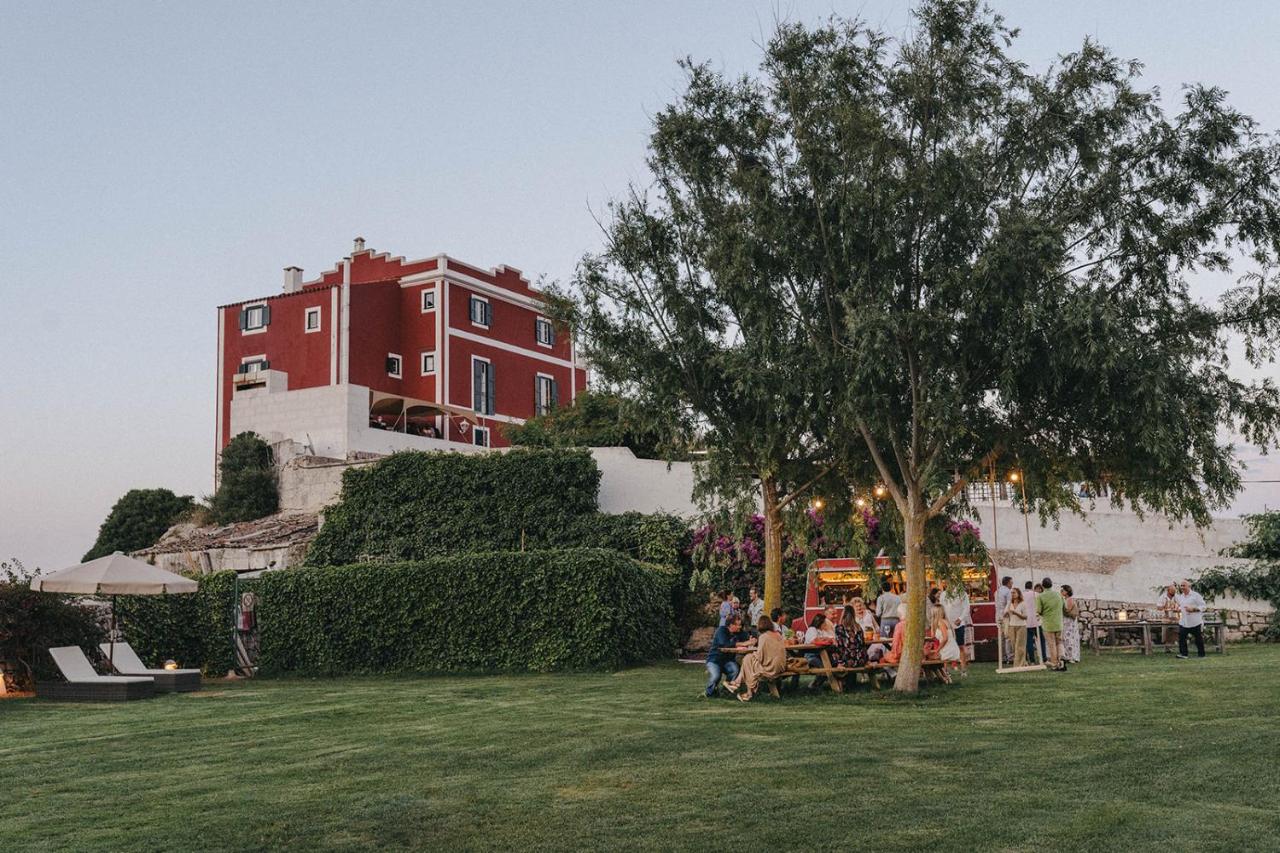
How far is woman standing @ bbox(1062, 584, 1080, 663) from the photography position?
70.9 ft

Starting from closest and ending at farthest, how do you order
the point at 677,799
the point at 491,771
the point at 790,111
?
1. the point at 677,799
2. the point at 491,771
3. the point at 790,111

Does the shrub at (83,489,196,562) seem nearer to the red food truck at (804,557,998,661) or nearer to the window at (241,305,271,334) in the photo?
the window at (241,305,271,334)

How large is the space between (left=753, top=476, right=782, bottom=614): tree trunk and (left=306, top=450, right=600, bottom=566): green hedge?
10.6 m

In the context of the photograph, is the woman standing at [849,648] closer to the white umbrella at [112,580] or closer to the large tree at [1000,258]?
the large tree at [1000,258]

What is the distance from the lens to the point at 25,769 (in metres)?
11.3

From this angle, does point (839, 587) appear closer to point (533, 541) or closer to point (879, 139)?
point (533, 541)

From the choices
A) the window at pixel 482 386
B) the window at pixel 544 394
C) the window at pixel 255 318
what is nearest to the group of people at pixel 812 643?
the window at pixel 482 386

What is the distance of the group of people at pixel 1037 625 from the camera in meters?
20.2

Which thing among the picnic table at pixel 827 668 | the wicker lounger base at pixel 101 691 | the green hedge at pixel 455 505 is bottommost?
the wicker lounger base at pixel 101 691

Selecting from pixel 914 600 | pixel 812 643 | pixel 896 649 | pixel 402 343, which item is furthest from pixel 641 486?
pixel 402 343

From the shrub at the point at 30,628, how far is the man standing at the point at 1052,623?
55.9 feet

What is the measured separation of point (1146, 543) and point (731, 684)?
17.3m

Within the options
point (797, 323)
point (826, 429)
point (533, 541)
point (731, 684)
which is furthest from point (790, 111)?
point (533, 541)

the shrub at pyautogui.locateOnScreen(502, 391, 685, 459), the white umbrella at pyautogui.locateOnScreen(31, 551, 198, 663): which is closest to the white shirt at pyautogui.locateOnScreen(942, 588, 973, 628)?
the white umbrella at pyautogui.locateOnScreen(31, 551, 198, 663)
